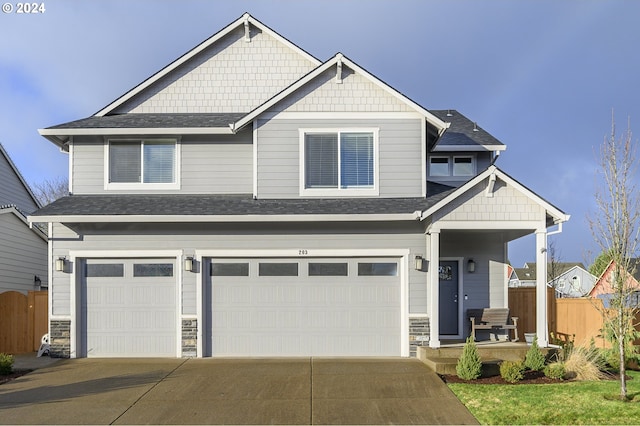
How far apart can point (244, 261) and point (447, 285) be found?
5178 millimetres

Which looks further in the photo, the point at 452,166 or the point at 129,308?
the point at 452,166

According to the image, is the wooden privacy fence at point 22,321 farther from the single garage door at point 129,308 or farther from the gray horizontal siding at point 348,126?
the gray horizontal siding at point 348,126

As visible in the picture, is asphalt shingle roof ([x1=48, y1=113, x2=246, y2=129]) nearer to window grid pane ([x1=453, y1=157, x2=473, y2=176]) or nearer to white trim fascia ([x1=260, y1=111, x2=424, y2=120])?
white trim fascia ([x1=260, y1=111, x2=424, y2=120])

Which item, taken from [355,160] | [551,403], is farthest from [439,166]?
[551,403]

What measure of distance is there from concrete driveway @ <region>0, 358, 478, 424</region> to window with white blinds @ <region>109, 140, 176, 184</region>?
14.3ft

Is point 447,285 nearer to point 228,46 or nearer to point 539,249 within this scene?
point 539,249

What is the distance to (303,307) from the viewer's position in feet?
41.5

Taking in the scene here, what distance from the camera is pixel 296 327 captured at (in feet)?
41.4

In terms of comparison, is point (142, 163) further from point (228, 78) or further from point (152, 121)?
point (228, 78)

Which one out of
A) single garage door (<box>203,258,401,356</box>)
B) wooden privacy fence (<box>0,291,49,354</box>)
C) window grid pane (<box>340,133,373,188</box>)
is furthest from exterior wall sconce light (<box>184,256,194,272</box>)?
wooden privacy fence (<box>0,291,49,354</box>)

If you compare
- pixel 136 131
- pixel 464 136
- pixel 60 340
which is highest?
pixel 464 136

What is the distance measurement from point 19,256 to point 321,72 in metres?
11.1

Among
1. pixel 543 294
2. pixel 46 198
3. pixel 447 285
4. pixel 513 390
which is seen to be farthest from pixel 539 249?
pixel 46 198

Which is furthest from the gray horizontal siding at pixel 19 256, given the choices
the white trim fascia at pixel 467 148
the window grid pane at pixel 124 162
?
the white trim fascia at pixel 467 148
